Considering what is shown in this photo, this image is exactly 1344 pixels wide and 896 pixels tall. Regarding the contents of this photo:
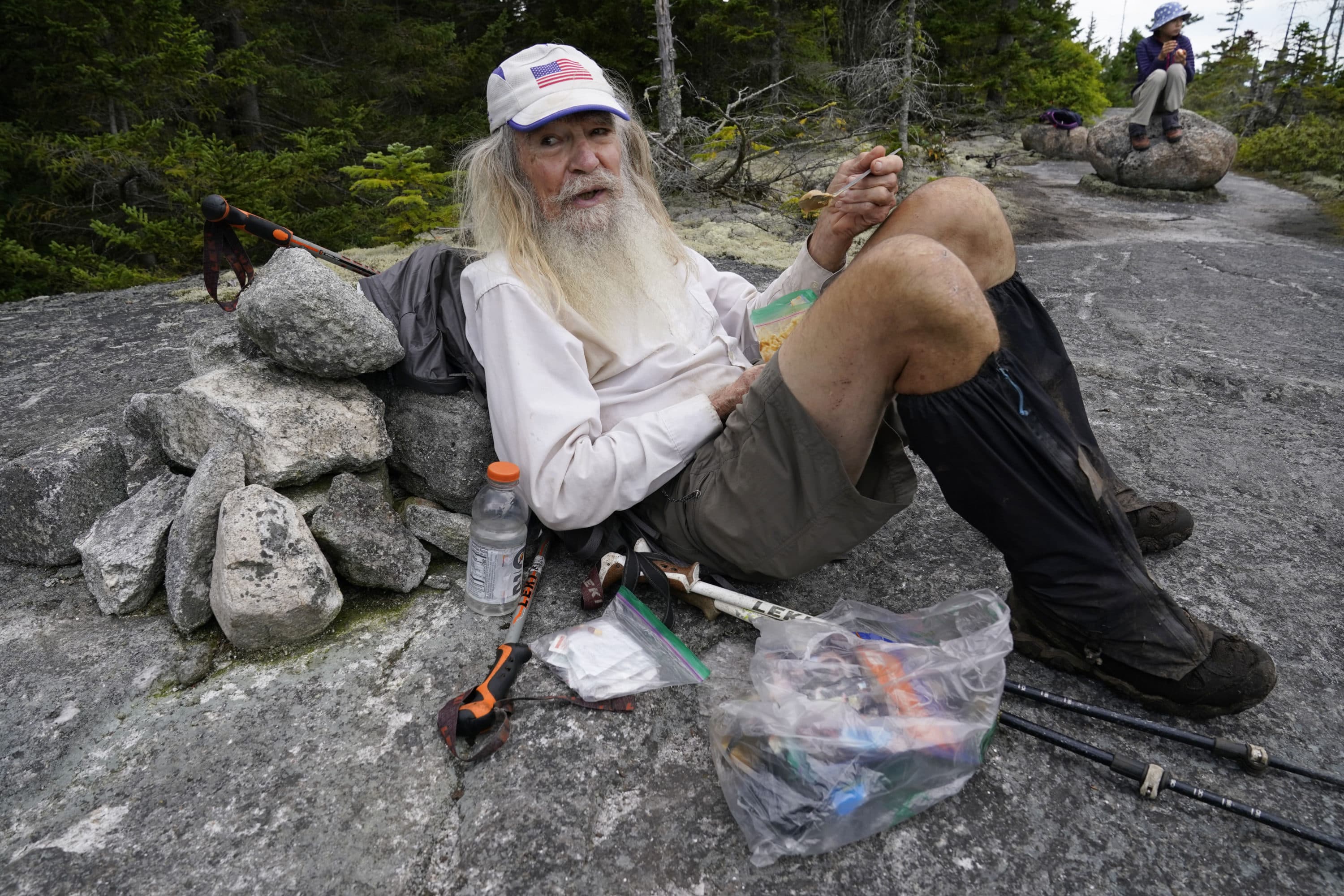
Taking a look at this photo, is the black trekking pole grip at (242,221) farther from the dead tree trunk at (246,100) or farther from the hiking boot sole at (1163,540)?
the dead tree trunk at (246,100)

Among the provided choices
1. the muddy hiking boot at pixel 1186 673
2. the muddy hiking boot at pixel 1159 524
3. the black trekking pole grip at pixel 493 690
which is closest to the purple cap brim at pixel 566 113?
the black trekking pole grip at pixel 493 690

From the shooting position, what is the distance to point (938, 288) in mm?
1590

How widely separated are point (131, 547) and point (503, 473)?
1.08 metres

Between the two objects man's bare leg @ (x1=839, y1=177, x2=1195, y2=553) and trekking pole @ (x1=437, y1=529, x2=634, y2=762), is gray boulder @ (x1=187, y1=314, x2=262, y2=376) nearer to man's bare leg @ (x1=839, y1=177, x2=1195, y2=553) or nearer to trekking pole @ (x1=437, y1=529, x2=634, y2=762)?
trekking pole @ (x1=437, y1=529, x2=634, y2=762)

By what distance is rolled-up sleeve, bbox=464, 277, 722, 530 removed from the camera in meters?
1.98

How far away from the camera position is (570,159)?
91.9 inches

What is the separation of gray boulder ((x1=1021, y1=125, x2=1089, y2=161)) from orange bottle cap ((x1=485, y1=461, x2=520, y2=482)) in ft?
52.1

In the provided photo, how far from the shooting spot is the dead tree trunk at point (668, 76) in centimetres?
837

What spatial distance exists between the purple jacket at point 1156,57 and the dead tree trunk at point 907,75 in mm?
4180

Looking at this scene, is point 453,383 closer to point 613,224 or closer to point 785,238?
point 613,224

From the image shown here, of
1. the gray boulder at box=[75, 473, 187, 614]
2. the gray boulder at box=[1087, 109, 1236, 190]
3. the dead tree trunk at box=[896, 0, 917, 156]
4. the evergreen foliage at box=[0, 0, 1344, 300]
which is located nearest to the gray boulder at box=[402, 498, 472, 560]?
the gray boulder at box=[75, 473, 187, 614]

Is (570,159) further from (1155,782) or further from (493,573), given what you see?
(1155,782)

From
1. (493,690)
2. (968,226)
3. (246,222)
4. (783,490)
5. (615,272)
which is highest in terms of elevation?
(246,222)

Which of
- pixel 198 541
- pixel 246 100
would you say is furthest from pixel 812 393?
pixel 246 100
